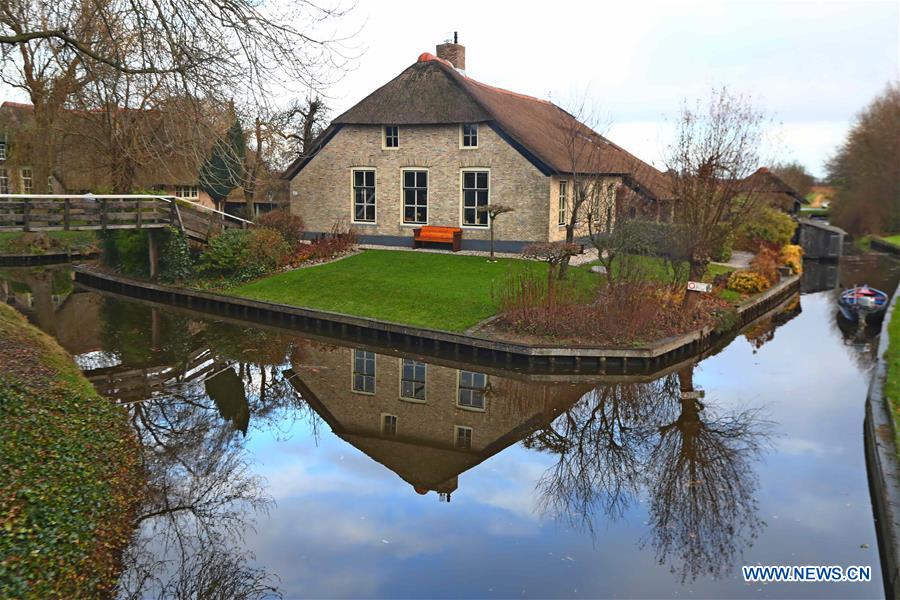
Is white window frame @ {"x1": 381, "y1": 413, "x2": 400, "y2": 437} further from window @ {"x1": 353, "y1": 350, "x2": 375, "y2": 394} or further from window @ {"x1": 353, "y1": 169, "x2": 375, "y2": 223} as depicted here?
window @ {"x1": 353, "y1": 169, "x2": 375, "y2": 223}

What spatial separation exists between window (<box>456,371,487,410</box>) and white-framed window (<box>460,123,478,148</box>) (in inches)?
454

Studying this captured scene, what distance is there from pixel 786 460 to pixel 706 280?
11.5m

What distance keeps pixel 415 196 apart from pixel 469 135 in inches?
114

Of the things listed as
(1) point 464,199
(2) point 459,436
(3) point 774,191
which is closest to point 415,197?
(1) point 464,199

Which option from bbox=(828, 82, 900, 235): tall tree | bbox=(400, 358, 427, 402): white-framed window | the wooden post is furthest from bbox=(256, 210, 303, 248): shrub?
bbox=(828, 82, 900, 235): tall tree

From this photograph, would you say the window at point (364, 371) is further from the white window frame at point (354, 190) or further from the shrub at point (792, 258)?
the shrub at point (792, 258)

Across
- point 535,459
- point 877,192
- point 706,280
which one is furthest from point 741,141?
point 877,192

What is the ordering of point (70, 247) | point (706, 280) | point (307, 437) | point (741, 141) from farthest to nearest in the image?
point (70, 247) < point (706, 280) < point (741, 141) < point (307, 437)

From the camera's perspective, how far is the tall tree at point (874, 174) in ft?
139

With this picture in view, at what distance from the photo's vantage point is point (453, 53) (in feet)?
87.5

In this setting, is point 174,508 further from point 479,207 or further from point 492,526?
point 479,207

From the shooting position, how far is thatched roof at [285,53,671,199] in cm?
2231

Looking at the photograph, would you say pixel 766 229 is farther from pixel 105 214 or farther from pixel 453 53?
pixel 105 214

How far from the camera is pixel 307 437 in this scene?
10.3m
